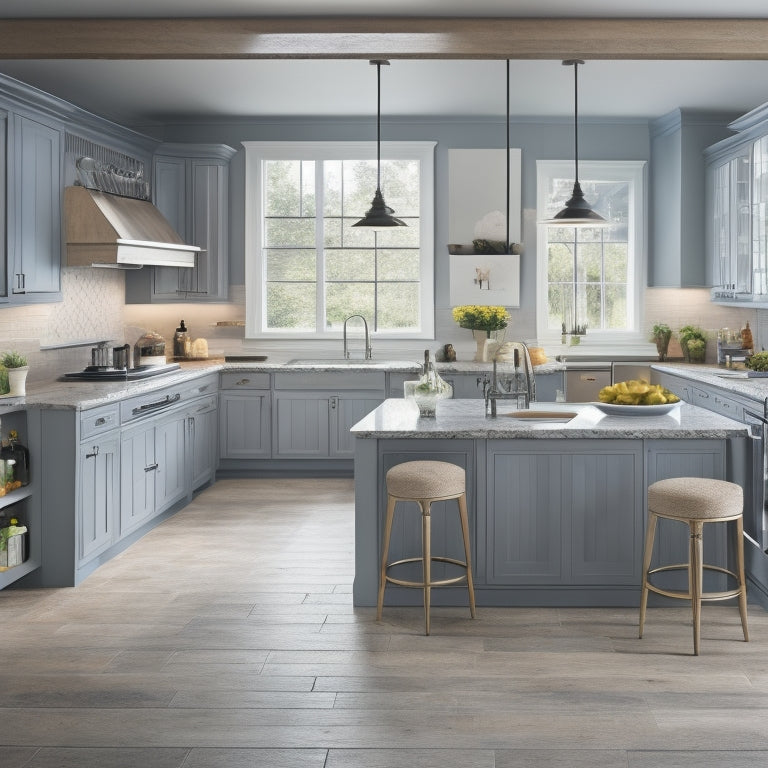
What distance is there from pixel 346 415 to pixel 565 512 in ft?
11.6

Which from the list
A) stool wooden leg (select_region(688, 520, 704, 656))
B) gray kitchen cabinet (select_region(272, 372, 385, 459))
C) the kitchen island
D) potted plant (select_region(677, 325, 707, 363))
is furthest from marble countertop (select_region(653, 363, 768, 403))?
gray kitchen cabinet (select_region(272, 372, 385, 459))

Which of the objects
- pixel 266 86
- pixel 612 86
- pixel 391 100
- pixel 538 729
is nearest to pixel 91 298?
pixel 266 86

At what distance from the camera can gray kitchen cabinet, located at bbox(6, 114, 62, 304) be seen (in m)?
5.60

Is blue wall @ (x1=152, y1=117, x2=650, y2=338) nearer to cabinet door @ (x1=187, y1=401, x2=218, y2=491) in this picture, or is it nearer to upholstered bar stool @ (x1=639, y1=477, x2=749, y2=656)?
cabinet door @ (x1=187, y1=401, x2=218, y2=491)

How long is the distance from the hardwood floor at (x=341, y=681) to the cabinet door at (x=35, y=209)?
75.6 inches

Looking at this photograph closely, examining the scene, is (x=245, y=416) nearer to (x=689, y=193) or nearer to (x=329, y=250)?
(x=329, y=250)

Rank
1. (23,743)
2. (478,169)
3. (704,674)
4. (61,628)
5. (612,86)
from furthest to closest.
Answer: (478,169), (612,86), (61,628), (704,674), (23,743)

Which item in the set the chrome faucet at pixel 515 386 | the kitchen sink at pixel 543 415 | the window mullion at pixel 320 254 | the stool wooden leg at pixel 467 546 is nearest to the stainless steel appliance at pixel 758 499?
the kitchen sink at pixel 543 415

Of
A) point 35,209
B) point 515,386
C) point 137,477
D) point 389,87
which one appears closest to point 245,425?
point 137,477

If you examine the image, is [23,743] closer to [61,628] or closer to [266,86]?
[61,628]

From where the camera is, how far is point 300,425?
314 inches

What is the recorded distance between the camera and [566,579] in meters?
4.63

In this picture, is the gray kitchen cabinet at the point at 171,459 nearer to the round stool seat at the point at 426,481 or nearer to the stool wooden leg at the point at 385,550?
the stool wooden leg at the point at 385,550

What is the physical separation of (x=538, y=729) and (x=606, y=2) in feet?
11.2
